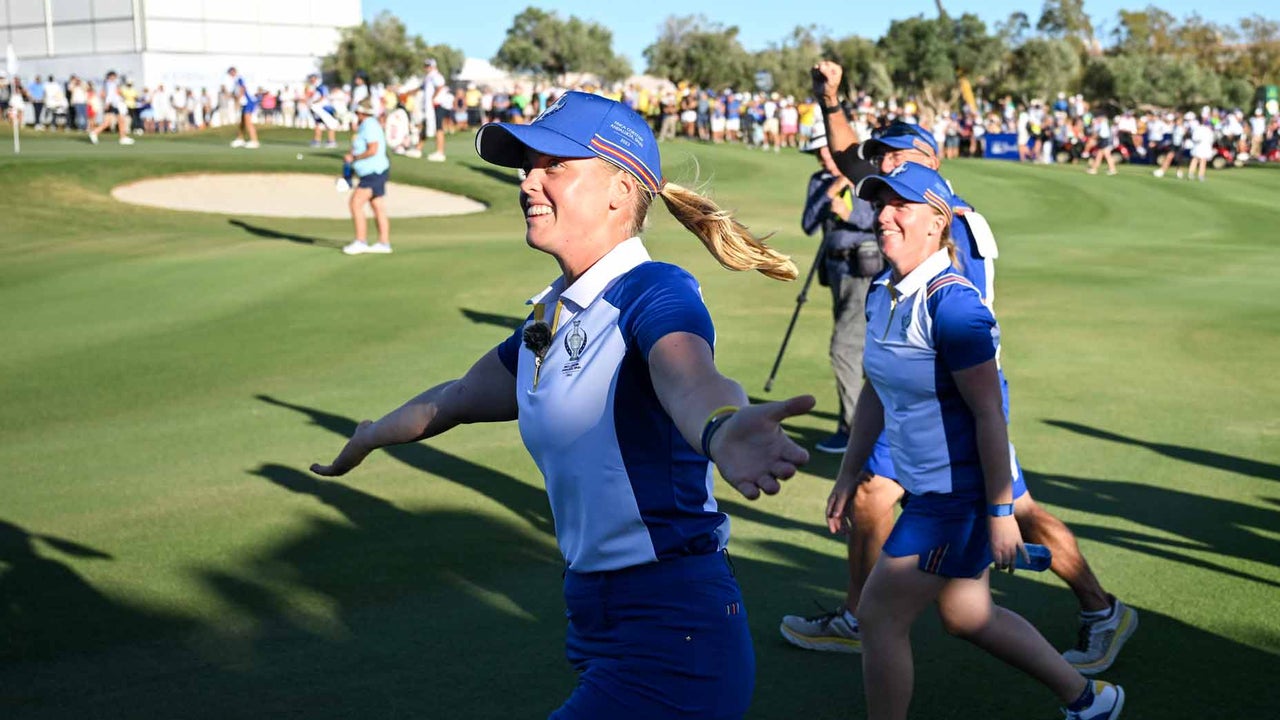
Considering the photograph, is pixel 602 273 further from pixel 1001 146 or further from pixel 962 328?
pixel 1001 146

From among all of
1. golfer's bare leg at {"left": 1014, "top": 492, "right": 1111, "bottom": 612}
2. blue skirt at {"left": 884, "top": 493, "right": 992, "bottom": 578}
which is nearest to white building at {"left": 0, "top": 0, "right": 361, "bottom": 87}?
golfer's bare leg at {"left": 1014, "top": 492, "right": 1111, "bottom": 612}

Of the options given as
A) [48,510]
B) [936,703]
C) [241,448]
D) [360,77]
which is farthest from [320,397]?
[360,77]

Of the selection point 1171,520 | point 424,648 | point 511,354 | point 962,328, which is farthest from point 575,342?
point 1171,520

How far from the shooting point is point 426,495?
26.1 feet

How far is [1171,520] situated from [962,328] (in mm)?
3972

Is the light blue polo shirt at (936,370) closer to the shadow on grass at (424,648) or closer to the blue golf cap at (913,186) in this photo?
the blue golf cap at (913,186)

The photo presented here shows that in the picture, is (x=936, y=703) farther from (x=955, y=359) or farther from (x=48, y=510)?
(x=48, y=510)

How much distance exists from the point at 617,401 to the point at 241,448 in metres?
6.76

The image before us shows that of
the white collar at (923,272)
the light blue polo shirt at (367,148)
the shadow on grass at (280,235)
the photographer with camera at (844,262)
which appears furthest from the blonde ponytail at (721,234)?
the shadow on grass at (280,235)

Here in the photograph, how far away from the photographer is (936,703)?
16.6 ft

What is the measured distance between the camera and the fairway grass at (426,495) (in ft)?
17.3

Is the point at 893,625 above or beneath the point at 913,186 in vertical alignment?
beneath

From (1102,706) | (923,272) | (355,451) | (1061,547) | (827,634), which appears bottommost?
(827,634)

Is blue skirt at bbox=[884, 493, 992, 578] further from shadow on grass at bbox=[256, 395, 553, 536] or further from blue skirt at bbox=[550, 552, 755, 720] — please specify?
shadow on grass at bbox=[256, 395, 553, 536]
